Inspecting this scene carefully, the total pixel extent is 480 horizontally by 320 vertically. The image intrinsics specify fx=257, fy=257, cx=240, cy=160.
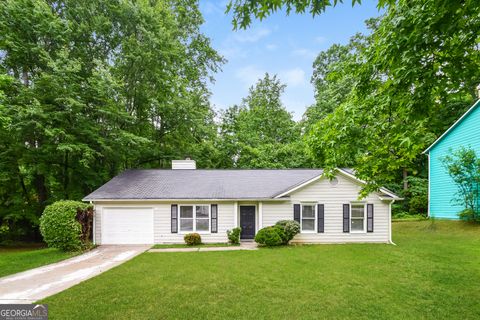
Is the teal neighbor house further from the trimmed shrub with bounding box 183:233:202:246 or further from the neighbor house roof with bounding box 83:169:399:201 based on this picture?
the trimmed shrub with bounding box 183:233:202:246

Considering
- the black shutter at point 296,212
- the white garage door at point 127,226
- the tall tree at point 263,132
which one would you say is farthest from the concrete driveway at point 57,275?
the tall tree at point 263,132

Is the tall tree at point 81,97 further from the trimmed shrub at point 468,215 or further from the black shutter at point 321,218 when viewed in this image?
the trimmed shrub at point 468,215

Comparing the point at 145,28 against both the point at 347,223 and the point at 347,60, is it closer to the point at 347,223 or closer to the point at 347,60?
the point at 347,60

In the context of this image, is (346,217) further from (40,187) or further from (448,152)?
(40,187)

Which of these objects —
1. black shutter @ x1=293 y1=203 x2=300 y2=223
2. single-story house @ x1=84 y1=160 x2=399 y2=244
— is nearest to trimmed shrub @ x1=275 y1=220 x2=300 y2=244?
black shutter @ x1=293 y1=203 x2=300 y2=223

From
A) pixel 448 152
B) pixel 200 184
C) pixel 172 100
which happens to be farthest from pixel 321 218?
pixel 172 100

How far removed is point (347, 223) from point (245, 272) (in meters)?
7.36

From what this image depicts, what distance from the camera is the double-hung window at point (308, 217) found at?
1323 cm

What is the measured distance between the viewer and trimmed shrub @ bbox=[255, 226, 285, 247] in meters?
11.7

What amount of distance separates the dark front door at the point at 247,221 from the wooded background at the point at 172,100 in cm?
560

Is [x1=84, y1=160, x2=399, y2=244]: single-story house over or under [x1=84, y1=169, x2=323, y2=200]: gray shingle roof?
under


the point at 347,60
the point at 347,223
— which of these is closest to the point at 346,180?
the point at 347,223

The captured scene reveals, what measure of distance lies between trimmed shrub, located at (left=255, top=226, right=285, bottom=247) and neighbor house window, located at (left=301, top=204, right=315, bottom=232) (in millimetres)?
1717

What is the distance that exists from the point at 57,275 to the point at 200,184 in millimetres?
7703
